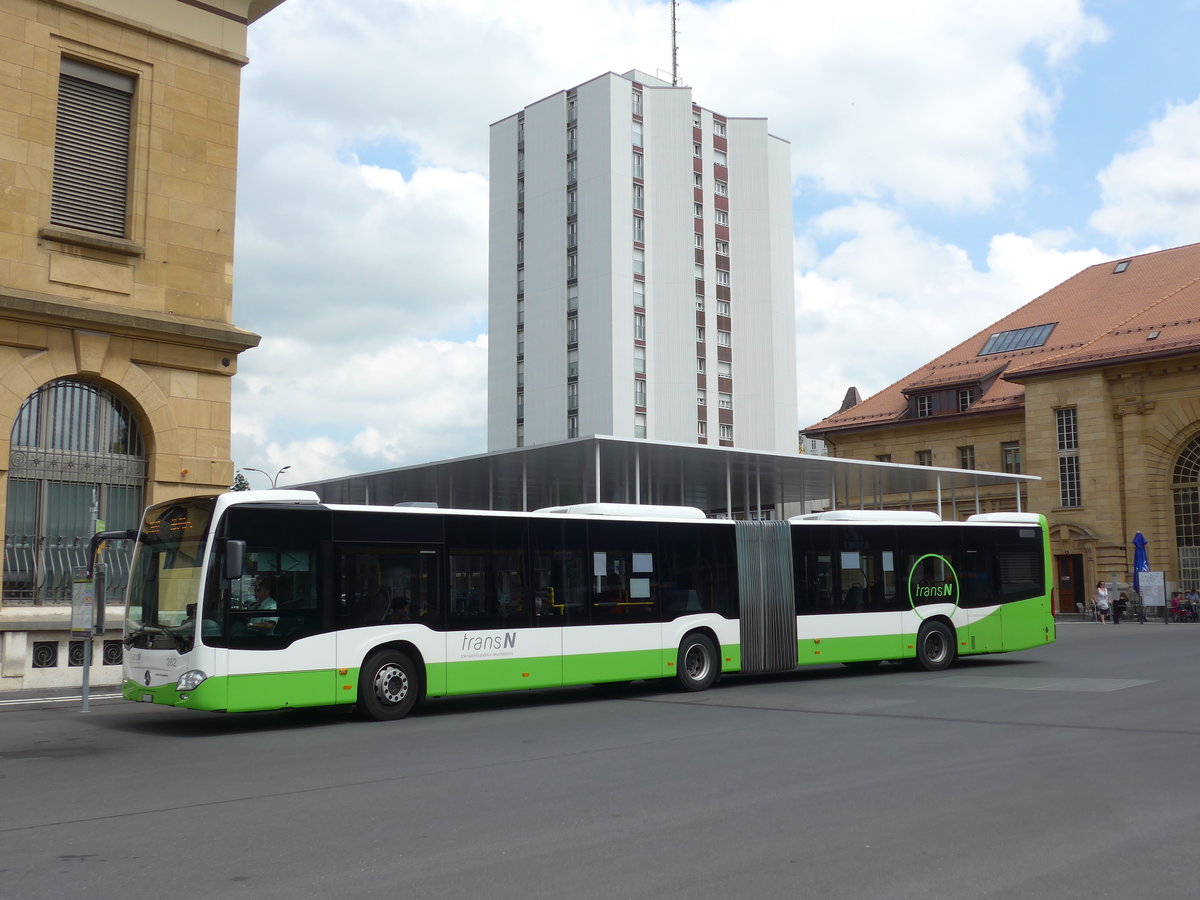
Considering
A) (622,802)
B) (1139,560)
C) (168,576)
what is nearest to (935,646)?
(168,576)

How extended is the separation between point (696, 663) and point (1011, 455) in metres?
42.8

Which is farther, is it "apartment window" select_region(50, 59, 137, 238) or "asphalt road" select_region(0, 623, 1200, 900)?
"apartment window" select_region(50, 59, 137, 238)

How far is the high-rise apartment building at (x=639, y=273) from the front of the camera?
247 feet

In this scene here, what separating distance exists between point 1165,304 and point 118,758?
2030 inches

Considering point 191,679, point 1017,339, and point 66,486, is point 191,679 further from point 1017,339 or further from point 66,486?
point 1017,339

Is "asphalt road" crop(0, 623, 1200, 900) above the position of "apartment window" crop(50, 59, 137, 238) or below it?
below

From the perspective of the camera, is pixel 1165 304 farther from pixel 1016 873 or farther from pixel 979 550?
pixel 1016 873

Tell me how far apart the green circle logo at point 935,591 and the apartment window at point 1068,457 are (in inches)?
1321

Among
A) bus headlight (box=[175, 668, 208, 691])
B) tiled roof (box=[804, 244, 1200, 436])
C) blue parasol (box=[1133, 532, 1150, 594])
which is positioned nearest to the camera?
bus headlight (box=[175, 668, 208, 691])

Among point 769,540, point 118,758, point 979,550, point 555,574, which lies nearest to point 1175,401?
point 979,550

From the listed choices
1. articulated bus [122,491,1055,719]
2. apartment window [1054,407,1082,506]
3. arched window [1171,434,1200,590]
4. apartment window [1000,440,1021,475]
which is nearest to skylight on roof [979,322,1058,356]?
apartment window [1000,440,1021,475]

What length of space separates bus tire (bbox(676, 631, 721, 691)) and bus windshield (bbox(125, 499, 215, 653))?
771 cm

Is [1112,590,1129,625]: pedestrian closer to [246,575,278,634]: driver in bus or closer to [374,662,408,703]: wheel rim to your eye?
[374,662,408,703]: wheel rim

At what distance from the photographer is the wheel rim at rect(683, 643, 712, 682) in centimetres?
1818
